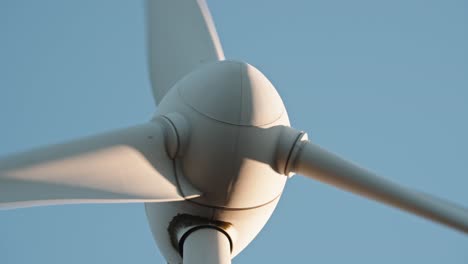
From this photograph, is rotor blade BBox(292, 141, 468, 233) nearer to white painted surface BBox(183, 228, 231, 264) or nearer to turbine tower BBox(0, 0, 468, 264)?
turbine tower BBox(0, 0, 468, 264)

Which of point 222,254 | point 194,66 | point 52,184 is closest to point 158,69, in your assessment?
point 194,66

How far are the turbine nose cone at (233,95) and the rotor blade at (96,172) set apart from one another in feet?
1.95

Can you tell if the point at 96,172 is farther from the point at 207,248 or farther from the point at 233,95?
the point at 233,95

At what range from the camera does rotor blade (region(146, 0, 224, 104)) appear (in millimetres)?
9992

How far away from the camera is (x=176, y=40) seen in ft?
34.1

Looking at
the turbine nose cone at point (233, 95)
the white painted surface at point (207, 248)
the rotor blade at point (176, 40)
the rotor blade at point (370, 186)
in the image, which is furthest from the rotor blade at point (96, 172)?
the rotor blade at point (176, 40)

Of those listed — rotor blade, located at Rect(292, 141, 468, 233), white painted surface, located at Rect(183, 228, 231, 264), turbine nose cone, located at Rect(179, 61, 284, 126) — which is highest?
turbine nose cone, located at Rect(179, 61, 284, 126)

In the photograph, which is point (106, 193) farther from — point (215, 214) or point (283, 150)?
point (283, 150)

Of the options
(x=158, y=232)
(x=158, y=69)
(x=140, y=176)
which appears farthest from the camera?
(x=158, y=69)

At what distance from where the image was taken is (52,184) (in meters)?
6.08

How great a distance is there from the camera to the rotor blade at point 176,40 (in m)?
9.99

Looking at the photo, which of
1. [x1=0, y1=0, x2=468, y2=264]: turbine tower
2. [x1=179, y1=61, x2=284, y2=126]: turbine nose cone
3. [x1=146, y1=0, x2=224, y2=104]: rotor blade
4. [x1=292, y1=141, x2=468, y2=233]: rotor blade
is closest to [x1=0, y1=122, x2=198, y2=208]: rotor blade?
[x1=0, y1=0, x2=468, y2=264]: turbine tower

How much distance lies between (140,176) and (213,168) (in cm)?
76

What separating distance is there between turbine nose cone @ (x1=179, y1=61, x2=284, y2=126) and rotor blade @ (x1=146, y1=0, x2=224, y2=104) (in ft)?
6.51
